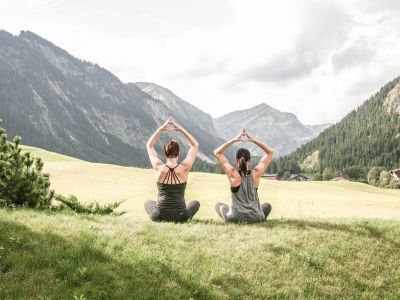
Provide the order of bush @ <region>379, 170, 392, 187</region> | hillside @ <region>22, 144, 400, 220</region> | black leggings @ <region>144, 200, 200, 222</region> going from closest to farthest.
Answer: black leggings @ <region>144, 200, 200, 222</region>
hillside @ <region>22, 144, 400, 220</region>
bush @ <region>379, 170, 392, 187</region>

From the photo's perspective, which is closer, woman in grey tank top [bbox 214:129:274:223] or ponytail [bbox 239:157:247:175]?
ponytail [bbox 239:157:247:175]

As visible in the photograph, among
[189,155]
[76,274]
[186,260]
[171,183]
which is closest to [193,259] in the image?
[186,260]

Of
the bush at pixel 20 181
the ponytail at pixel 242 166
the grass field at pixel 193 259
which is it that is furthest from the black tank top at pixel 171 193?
the bush at pixel 20 181

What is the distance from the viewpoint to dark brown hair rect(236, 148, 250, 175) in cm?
1384

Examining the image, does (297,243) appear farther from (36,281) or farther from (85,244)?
(36,281)

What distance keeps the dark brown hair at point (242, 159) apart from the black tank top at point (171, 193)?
1.88 m

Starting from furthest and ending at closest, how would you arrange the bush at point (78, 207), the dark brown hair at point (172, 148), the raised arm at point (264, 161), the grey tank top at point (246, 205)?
the bush at point (78, 207) → the raised arm at point (264, 161) → the grey tank top at point (246, 205) → the dark brown hair at point (172, 148)

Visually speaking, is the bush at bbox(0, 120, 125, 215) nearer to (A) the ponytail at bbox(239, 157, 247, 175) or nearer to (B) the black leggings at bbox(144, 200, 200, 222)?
(B) the black leggings at bbox(144, 200, 200, 222)

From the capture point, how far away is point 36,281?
9086 millimetres

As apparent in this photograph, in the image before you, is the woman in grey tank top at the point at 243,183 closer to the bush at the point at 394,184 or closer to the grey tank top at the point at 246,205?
the grey tank top at the point at 246,205

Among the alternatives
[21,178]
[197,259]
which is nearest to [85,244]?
[197,259]

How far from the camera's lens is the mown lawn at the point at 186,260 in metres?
9.28

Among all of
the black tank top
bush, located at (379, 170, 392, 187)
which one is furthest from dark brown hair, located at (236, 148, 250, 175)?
bush, located at (379, 170, 392, 187)

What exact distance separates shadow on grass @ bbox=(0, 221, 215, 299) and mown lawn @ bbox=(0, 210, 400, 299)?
0.02m
